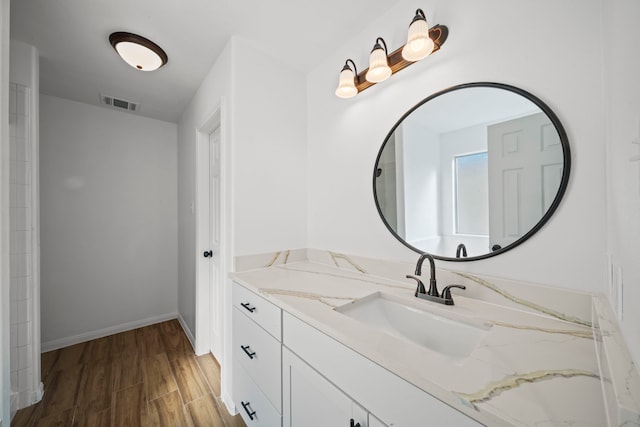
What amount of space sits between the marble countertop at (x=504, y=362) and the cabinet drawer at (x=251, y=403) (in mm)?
549

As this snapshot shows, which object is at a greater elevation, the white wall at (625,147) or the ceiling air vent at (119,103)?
the ceiling air vent at (119,103)

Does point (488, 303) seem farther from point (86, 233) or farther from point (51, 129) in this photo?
point (51, 129)

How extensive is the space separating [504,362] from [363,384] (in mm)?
377

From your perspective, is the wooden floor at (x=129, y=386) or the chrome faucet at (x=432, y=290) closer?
the chrome faucet at (x=432, y=290)

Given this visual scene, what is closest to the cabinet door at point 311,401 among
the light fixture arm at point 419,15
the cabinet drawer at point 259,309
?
the cabinet drawer at point 259,309

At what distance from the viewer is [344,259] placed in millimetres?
1585

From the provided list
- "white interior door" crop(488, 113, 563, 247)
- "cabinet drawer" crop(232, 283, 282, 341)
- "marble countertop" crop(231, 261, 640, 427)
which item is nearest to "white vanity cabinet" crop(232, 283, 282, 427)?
"cabinet drawer" crop(232, 283, 282, 341)

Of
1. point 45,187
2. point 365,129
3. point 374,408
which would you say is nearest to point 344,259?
point 365,129

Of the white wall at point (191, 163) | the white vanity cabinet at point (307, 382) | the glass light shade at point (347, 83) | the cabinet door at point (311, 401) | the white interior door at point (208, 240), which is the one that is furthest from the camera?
the white interior door at point (208, 240)

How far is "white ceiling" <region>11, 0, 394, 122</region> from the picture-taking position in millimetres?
1285

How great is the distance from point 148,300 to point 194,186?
158 centimetres

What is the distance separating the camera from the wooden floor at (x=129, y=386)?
1.50 meters

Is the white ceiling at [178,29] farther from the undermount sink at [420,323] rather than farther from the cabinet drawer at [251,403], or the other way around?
the cabinet drawer at [251,403]

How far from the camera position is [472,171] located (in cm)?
106
